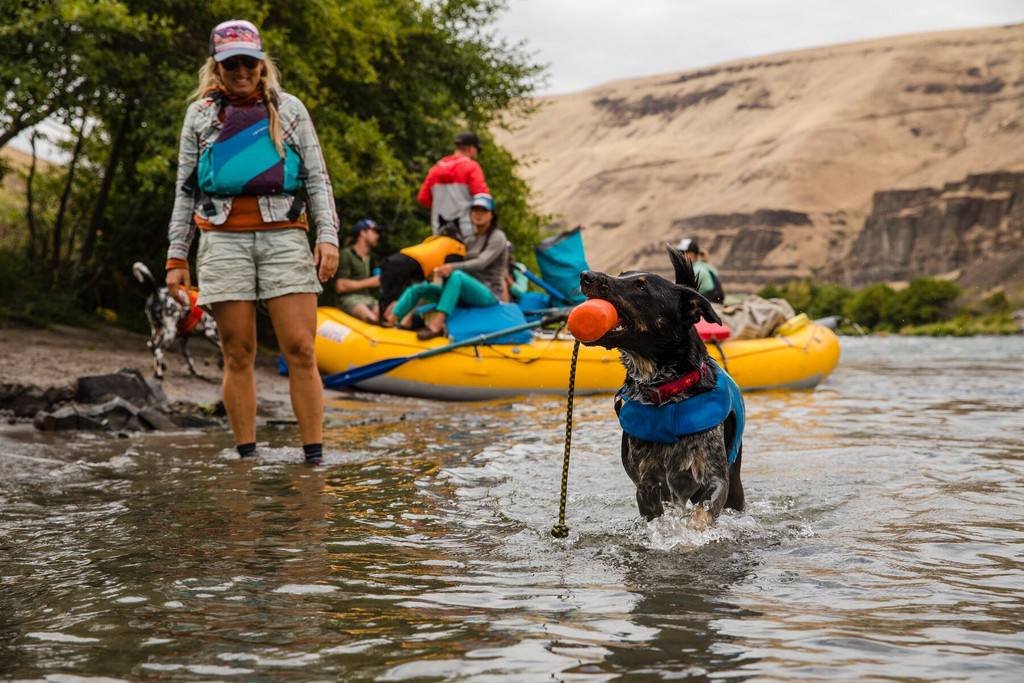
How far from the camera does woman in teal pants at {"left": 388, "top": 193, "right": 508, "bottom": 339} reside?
463 inches

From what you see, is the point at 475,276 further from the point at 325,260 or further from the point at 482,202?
the point at 325,260

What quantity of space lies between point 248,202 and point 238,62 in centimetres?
81

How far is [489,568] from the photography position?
3.88 meters

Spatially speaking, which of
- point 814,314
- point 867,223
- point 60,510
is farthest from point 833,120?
point 60,510

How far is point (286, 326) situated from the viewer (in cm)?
602

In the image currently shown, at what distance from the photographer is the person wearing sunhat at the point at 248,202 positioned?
19.0ft

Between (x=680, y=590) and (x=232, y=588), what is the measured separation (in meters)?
1.60

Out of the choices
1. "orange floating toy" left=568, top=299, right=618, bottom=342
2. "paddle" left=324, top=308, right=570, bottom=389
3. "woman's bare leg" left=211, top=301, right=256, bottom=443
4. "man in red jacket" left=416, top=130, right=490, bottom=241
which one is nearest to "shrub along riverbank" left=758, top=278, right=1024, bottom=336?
"man in red jacket" left=416, top=130, right=490, bottom=241

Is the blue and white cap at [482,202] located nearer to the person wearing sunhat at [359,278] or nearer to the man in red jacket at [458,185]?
the man in red jacket at [458,185]

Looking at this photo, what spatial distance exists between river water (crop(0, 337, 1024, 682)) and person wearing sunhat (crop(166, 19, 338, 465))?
101 cm

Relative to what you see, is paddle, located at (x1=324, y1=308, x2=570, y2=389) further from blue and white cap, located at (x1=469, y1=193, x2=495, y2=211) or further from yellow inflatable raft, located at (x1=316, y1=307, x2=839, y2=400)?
blue and white cap, located at (x1=469, y1=193, x2=495, y2=211)

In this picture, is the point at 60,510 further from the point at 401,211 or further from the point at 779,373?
the point at 401,211

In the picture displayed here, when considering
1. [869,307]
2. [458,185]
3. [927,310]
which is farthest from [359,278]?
[869,307]

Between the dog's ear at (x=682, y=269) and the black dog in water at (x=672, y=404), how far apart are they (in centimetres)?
1
